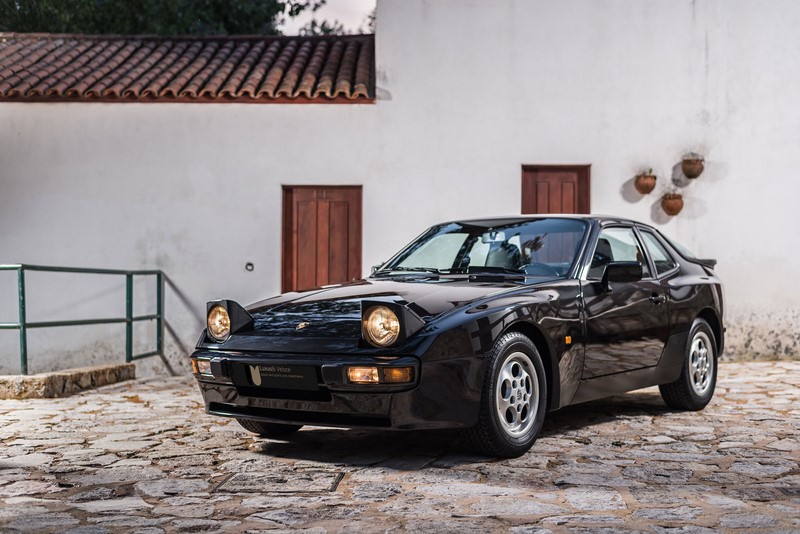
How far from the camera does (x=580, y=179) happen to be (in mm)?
11445

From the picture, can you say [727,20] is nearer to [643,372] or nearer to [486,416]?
[643,372]

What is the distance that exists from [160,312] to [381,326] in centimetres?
728

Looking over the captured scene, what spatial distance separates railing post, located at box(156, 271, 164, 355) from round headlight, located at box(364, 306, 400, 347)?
7156 mm

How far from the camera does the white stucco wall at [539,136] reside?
11.4 m

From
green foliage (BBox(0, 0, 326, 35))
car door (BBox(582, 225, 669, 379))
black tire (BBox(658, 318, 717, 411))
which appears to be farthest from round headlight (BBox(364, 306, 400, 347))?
green foliage (BBox(0, 0, 326, 35))

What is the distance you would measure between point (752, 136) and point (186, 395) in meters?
7.22

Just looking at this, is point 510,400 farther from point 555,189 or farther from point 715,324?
point 555,189

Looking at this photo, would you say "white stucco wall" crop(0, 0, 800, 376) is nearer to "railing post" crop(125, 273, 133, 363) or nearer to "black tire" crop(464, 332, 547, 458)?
"railing post" crop(125, 273, 133, 363)

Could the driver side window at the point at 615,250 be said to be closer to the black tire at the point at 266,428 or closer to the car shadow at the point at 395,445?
the car shadow at the point at 395,445

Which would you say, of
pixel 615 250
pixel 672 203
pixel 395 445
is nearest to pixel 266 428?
pixel 395 445

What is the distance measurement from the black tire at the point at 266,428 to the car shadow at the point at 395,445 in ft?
0.13

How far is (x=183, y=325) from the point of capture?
11539 mm

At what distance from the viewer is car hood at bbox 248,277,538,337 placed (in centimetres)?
494

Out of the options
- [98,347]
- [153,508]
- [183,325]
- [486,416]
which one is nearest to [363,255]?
[183,325]
